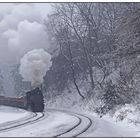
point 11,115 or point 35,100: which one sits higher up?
point 35,100

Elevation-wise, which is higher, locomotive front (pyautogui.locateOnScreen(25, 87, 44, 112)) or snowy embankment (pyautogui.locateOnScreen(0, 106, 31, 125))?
locomotive front (pyautogui.locateOnScreen(25, 87, 44, 112))

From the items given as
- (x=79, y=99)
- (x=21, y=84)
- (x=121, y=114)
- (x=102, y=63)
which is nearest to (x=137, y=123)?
(x=121, y=114)

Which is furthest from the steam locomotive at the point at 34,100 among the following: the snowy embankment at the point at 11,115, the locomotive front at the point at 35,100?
the snowy embankment at the point at 11,115

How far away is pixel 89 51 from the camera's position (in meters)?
46.2

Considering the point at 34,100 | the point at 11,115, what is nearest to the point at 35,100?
the point at 34,100

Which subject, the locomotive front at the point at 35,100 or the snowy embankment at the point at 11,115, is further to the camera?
the locomotive front at the point at 35,100

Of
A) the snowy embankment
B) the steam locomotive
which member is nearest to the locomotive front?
the steam locomotive

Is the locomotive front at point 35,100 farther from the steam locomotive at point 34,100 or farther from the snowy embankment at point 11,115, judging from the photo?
the snowy embankment at point 11,115

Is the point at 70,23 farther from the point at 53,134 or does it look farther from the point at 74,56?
the point at 53,134

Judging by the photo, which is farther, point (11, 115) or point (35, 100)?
point (35, 100)

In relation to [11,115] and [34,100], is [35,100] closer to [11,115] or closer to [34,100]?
[34,100]

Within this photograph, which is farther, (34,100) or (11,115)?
(34,100)

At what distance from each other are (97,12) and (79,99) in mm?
11215

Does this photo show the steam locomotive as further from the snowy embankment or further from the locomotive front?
the snowy embankment
